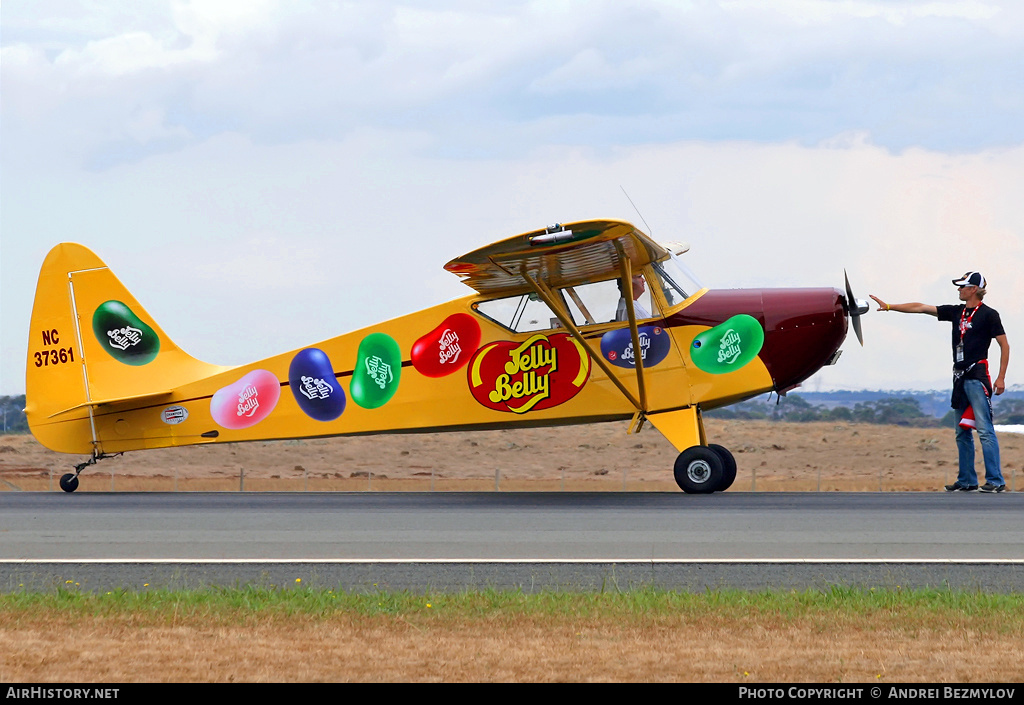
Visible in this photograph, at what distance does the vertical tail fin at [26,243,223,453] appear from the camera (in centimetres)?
1630

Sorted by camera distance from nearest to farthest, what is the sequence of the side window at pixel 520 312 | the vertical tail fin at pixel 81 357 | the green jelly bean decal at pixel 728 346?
the green jelly bean decal at pixel 728 346
the side window at pixel 520 312
the vertical tail fin at pixel 81 357

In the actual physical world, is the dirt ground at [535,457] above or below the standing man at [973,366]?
below

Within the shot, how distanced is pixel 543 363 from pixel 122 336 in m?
6.73

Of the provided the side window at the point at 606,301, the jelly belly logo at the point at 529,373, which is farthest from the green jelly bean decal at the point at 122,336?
the side window at the point at 606,301

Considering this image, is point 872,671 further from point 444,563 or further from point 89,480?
point 89,480

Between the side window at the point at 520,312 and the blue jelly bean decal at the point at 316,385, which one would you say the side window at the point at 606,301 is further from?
the blue jelly bean decal at the point at 316,385

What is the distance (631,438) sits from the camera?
48281 mm

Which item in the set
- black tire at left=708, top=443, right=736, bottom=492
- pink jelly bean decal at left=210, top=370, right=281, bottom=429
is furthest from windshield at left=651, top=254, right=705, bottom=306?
pink jelly bean decal at left=210, top=370, right=281, bottom=429

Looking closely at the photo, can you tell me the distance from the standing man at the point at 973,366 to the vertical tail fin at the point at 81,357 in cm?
1012

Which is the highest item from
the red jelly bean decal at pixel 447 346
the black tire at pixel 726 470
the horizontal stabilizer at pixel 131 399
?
the red jelly bean decal at pixel 447 346

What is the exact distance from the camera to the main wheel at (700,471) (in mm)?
13086

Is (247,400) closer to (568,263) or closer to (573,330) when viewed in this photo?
(573,330)

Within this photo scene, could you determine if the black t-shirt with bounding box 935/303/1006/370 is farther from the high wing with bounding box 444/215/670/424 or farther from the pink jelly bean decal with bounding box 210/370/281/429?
the pink jelly bean decal with bounding box 210/370/281/429
